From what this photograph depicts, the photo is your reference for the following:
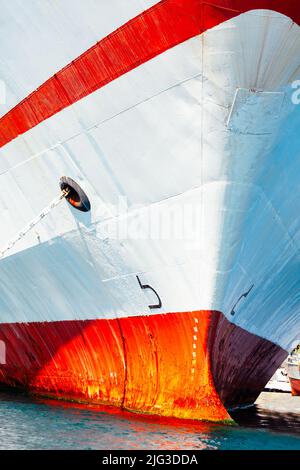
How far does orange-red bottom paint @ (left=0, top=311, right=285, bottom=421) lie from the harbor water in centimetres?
30

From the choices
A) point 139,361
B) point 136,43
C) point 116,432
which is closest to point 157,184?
point 136,43

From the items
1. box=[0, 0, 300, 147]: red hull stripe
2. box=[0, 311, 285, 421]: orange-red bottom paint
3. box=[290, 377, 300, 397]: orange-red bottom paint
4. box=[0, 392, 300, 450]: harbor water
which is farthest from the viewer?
box=[290, 377, 300, 397]: orange-red bottom paint

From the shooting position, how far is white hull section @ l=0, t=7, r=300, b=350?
23.9 feet

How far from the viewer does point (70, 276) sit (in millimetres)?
9797

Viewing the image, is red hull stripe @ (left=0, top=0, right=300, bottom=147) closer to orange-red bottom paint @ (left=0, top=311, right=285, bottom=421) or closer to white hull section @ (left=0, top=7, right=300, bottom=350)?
white hull section @ (left=0, top=7, right=300, bottom=350)

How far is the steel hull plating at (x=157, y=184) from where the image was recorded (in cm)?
728

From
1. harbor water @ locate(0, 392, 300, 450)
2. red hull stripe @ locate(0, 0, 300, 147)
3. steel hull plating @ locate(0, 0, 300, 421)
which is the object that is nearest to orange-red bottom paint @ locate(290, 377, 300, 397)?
harbor water @ locate(0, 392, 300, 450)

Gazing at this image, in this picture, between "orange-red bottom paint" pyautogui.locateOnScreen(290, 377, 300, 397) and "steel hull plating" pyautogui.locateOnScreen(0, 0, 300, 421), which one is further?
"orange-red bottom paint" pyautogui.locateOnScreen(290, 377, 300, 397)

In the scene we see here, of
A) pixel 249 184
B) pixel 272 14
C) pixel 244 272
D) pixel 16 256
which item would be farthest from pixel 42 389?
pixel 272 14

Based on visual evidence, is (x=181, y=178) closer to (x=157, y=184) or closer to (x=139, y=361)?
(x=157, y=184)

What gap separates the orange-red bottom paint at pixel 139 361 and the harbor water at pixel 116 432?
0.99 ft

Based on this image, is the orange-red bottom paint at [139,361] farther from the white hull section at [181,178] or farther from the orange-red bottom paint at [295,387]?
the orange-red bottom paint at [295,387]

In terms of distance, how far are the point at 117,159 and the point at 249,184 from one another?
68.3 inches

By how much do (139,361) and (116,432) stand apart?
1566mm
